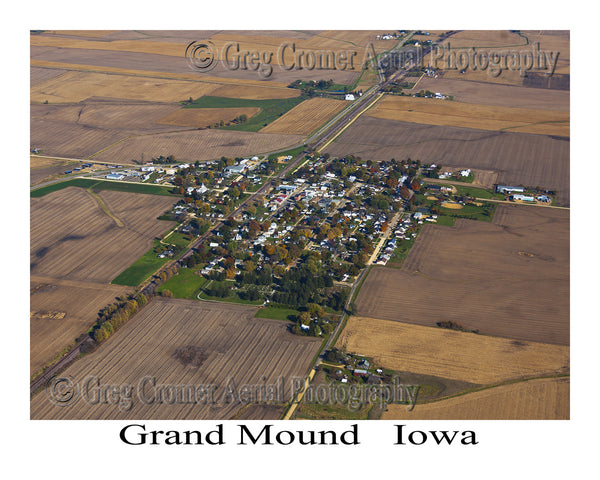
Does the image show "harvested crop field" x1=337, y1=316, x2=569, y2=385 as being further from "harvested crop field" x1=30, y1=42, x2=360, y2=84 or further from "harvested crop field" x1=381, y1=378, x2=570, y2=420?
"harvested crop field" x1=30, y1=42, x2=360, y2=84

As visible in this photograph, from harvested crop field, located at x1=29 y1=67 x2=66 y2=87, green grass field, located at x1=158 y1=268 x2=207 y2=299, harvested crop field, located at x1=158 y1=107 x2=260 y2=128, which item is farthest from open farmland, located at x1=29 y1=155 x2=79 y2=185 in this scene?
harvested crop field, located at x1=29 y1=67 x2=66 y2=87

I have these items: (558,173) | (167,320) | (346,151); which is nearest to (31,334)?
(167,320)

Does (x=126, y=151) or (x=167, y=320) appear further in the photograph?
(x=126, y=151)

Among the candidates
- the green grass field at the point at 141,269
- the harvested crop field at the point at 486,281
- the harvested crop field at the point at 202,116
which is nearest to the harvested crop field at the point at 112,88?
the harvested crop field at the point at 202,116

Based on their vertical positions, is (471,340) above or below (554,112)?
below

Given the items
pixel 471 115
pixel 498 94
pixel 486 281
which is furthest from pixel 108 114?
pixel 486 281

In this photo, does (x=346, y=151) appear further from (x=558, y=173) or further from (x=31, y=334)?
(x=31, y=334)

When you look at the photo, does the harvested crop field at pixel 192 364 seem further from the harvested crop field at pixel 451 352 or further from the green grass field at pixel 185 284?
the harvested crop field at pixel 451 352
